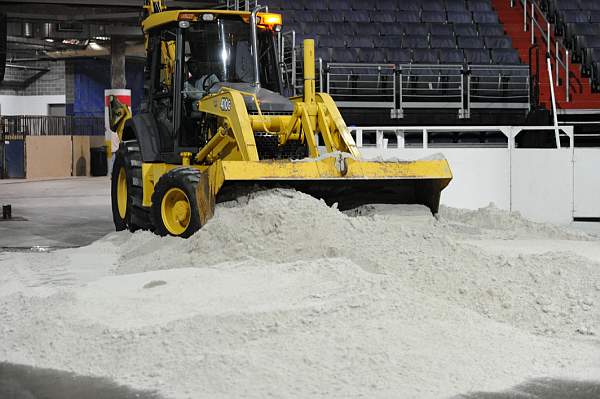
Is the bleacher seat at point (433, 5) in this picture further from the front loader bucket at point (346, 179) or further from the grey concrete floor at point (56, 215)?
the front loader bucket at point (346, 179)

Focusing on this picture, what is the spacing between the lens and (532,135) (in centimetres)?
1734

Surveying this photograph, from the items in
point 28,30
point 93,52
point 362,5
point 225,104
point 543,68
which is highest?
point 28,30

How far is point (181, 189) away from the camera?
967 cm

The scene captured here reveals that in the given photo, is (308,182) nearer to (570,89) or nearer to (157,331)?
(157,331)

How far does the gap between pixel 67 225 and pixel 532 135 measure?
28.0 ft

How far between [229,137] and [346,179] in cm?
145

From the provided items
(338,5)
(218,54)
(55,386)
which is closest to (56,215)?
(218,54)

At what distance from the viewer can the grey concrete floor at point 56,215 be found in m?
12.5

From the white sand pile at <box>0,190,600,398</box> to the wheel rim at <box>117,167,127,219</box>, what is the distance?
2.98 meters

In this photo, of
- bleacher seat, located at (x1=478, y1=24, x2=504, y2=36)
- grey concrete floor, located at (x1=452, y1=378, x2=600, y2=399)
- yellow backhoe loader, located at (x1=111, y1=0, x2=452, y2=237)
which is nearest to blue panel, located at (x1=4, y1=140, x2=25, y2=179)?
bleacher seat, located at (x1=478, y1=24, x2=504, y2=36)

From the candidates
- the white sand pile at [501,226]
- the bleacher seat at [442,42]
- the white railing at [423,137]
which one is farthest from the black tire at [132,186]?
the bleacher seat at [442,42]

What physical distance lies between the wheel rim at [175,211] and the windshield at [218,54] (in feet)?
4.98

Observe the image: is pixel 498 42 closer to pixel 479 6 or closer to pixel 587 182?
pixel 479 6

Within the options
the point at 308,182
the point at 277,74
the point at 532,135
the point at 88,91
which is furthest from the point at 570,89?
the point at 88,91
